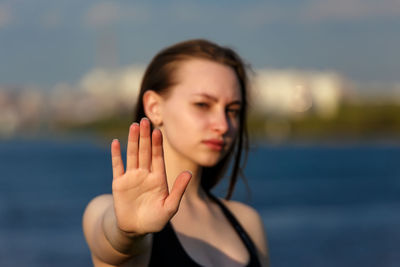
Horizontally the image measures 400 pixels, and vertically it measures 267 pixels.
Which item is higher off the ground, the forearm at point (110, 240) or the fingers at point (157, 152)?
the fingers at point (157, 152)

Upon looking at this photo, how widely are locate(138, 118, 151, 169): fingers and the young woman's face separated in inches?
38.3

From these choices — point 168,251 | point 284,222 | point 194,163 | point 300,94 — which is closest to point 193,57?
point 194,163

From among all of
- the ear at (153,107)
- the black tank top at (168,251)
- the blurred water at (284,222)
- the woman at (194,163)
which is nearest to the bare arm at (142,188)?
the woman at (194,163)

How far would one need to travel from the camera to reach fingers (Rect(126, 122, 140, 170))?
2.39 meters

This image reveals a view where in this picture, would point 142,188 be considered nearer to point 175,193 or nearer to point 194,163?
point 175,193

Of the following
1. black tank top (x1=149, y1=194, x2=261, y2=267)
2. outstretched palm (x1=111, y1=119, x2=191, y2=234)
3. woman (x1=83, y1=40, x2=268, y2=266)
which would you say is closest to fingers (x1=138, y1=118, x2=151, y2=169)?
outstretched palm (x1=111, y1=119, x2=191, y2=234)

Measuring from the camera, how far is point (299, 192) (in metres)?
43.1

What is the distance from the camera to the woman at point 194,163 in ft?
9.67

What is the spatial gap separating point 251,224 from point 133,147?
64.3 inches

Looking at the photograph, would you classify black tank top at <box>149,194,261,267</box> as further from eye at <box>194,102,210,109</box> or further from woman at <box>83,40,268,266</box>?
eye at <box>194,102,210,109</box>

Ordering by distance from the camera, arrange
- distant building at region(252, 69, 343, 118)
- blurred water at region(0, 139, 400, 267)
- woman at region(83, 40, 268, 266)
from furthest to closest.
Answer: distant building at region(252, 69, 343, 118)
blurred water at region(0, 139, 400, 267)
woman at region(83, 40, 268, 266)

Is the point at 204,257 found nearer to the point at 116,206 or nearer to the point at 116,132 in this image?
the point at 116,206

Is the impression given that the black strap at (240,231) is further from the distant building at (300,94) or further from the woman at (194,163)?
the distant building at (300,94)

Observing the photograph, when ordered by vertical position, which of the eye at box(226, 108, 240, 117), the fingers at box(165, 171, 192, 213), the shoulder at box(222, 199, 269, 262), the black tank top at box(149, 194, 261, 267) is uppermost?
the eye at box(226, 108, 240, 117)
